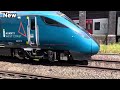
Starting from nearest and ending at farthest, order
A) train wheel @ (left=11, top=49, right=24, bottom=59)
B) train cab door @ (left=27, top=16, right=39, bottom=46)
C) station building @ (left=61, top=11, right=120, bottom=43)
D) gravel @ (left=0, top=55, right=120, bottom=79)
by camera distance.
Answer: gravel @ (left=0, top=55, right=120, bottom=79), train cab door @ (left=27, top=16, right=39, bottom=46), train wheel @ (left=11, top=49, right=24, bottom=59), station building @ (left=61, top=11, right=120, bottom=43)

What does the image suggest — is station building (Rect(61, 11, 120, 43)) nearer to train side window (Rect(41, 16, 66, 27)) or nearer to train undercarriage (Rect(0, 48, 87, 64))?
train undercarriage (Rect(0, 48, 87, 64))

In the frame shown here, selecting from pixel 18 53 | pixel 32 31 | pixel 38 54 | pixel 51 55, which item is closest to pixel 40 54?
pixel 38 54

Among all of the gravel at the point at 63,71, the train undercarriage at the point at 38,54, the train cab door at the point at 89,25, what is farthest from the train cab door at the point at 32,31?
the train cab door at the point at 89,25

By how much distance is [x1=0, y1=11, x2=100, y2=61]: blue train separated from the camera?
10.2 meters

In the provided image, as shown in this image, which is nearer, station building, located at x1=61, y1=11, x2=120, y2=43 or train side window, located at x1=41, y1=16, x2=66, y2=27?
train side window, located at x1=41, y1=16, x2=66, y2=27

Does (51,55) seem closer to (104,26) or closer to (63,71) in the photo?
(63,71)

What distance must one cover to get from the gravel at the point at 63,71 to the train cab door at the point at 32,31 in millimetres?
1136

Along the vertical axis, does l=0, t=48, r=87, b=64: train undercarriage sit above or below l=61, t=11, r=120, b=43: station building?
below

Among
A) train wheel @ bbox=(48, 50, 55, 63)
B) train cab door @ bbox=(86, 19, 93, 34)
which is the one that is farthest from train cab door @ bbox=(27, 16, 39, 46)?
train cab door @ bbox=(86, 19, 93, 34)

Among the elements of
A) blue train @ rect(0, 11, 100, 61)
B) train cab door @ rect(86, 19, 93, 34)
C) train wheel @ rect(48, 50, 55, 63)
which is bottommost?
train wheel @ rect(48, 50, 55, 63)

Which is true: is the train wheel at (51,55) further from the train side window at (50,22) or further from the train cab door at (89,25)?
the train cab door at (89,25)

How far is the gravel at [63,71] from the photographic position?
28.4 feet

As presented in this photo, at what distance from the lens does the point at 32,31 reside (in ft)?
35.5
